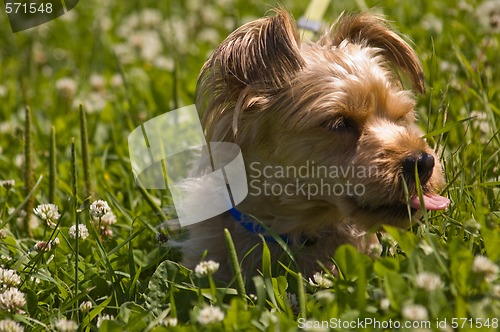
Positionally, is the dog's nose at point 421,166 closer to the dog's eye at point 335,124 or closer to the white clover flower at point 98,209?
the dog's eye at point 335,124

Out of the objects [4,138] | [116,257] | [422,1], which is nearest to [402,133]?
[116,257]

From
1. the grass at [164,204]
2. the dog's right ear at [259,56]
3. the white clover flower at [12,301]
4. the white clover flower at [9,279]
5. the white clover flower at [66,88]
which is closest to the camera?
the grass at [164,204]

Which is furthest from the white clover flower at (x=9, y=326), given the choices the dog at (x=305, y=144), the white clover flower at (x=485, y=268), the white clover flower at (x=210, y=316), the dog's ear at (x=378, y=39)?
the dog's ear at (x=378, y=39)

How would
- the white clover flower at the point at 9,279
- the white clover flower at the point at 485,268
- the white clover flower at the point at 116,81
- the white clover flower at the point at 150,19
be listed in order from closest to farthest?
the white clover flower at the point at 485,268 → the white clover flower at the point at 9,279 → the white clover flower at the point at 116,81 → the white clover flower at the point at 150,19

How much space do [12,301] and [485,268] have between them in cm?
163

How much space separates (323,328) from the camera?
2.33 metres

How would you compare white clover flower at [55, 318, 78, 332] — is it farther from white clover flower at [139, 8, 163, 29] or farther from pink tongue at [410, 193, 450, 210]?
white clover flower at [139, 8, 163, 29]

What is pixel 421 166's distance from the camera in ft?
10.6

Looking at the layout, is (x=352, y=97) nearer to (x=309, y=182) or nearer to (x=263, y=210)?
(x=309, y=182)

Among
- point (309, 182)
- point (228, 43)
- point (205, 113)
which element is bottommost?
point (309, 182)

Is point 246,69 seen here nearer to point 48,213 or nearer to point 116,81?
point 48,213

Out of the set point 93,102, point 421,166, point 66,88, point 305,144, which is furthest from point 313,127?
point 66,88

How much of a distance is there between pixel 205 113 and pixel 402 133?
883 millimetres

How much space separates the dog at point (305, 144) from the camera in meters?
3.32
